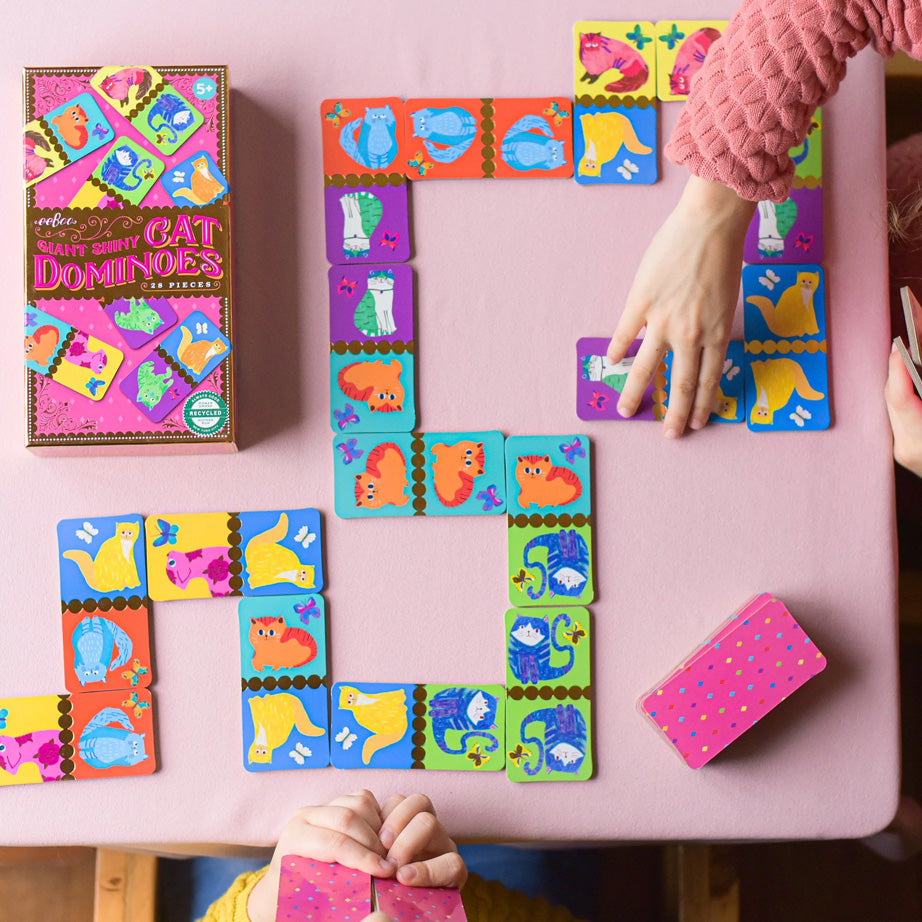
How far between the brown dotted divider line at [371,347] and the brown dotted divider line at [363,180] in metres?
0.15

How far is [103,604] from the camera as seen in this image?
770 mm

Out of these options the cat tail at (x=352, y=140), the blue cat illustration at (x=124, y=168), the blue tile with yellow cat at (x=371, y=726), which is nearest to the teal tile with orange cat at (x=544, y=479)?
the blue tile with yellow cat at (x=371, y=726)

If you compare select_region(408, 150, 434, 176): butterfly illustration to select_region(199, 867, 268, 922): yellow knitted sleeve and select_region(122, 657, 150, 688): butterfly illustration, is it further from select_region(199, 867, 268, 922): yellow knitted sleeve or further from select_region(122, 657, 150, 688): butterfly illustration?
select_region(199, 867, 268, 922): yellow knitted sleeve

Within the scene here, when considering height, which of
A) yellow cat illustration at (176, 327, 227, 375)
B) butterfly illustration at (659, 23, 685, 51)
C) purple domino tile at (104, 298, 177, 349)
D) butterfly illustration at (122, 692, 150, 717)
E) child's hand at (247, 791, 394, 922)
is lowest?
child's hand at (247, 791, 394, 922)

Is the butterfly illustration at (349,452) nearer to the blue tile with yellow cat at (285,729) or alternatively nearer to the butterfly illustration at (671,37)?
the blue tile with yellow cat at (285,729)

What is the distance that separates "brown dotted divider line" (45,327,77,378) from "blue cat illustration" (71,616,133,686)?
0.23m

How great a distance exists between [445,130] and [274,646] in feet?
1.68

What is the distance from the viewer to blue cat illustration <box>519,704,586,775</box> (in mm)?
775

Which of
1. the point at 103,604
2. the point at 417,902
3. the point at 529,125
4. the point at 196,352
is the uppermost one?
the point at 529,125

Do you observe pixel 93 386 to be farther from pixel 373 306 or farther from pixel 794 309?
pixel 794 309

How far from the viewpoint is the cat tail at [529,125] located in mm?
791

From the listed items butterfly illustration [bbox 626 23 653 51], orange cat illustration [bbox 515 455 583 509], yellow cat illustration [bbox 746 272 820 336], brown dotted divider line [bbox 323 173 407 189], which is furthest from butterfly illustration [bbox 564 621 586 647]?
butterfly illustration [bbox 626 23 653 51]

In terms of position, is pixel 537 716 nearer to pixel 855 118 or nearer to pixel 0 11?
pixel 855 118

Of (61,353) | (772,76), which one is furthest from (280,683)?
(772,76)
